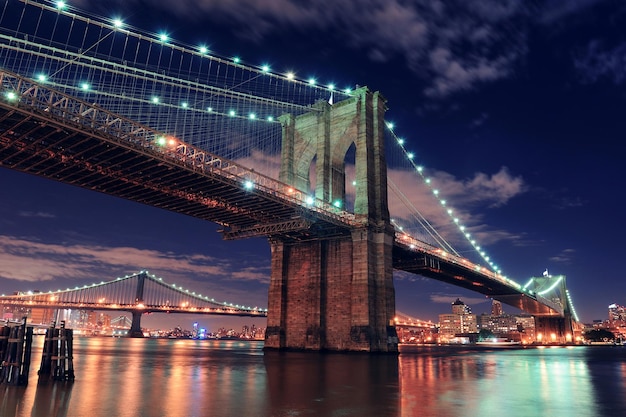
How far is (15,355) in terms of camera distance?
1791 centimetres

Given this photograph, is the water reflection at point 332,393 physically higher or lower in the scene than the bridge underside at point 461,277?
lower

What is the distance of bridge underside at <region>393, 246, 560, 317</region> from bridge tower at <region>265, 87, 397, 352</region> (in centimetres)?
853

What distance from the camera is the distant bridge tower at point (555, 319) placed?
129625 millimetres

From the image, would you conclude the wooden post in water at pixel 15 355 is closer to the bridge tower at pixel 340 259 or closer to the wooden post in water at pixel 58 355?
the wooden post in water at pixel 58 355

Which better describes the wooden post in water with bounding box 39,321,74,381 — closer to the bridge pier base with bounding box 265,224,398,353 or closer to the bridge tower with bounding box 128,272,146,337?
the bridge pier base with bounding box 265,224,398,353

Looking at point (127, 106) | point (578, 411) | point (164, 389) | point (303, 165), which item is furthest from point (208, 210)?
point (578, 411)

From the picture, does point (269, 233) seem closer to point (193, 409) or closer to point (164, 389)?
point (164, 389)

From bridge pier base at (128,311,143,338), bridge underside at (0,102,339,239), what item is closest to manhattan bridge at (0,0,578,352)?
bridge underside at (0,102,339,239)

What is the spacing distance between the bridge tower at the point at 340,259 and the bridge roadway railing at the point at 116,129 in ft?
14.5

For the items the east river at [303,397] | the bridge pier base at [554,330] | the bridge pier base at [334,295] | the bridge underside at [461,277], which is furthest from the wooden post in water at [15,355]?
the bridge pier base at [554,330]

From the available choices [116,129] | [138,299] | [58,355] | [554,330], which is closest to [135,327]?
[138,299]

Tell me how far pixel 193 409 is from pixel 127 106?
111 feet

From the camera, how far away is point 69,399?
13.7m

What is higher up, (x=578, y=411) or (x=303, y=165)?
(x=303, y=165)
